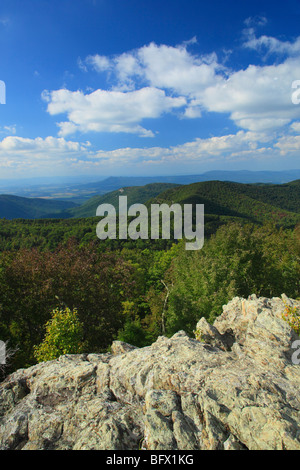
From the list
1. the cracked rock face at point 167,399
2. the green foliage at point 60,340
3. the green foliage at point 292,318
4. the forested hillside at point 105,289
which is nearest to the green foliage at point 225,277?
the forested hillside at point 105,289

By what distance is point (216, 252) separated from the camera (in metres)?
23.3

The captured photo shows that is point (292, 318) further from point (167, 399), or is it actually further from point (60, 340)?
point (60, 340)

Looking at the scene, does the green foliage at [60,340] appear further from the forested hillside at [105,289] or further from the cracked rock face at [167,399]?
the cracked rock face at [167,399]

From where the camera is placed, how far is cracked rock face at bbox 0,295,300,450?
5.79 metres

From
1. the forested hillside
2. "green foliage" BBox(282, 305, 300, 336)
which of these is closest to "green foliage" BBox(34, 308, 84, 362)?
the forested hillside

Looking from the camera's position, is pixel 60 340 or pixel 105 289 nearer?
pixel 60 340

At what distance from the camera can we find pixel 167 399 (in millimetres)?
6805

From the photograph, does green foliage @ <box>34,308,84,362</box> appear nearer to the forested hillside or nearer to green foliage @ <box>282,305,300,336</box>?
the forested hillside

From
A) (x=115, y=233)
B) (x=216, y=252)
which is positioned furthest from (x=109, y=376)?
(x=115, y=233)

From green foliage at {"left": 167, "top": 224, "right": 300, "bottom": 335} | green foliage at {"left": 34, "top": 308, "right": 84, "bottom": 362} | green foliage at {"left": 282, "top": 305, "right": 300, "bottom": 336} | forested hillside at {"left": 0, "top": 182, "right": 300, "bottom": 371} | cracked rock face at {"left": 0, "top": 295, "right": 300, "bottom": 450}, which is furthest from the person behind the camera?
green foliage at {"left": 167, "top": 224, "right": 300, "bottom": 335}

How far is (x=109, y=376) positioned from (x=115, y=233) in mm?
90522

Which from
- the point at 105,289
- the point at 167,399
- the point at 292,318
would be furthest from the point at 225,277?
the point at 167,399

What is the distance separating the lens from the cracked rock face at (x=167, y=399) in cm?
579

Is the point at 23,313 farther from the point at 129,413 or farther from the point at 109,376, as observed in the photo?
the point at 129,413
